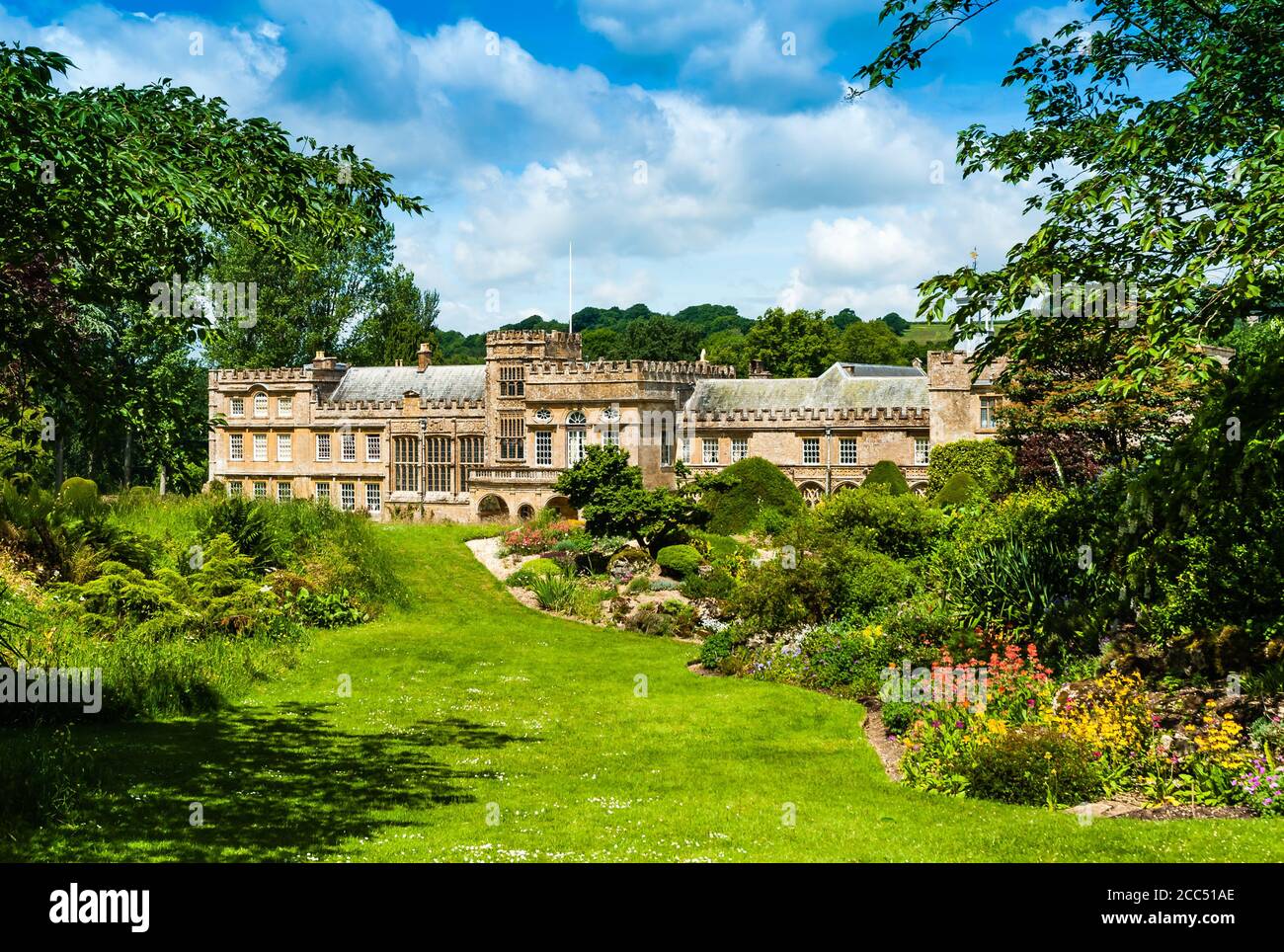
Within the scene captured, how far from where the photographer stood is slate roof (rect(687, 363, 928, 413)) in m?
51.0

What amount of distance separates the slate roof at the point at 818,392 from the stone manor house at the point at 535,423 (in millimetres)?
78

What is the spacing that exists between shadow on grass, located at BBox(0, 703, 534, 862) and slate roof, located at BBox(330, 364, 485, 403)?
3890cm

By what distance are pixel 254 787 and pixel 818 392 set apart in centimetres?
4297

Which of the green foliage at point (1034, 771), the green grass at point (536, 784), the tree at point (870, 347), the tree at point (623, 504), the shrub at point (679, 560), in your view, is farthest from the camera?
the tree at point (870, 347)

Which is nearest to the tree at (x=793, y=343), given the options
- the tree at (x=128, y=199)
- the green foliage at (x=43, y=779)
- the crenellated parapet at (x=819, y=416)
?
the crenellated parapet at (x=819, y=416)

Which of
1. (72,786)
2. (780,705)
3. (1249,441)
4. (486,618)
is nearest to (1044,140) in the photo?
(1249,441)

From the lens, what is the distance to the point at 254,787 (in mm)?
11891

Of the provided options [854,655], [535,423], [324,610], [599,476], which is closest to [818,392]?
[535,423]

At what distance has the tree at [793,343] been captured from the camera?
71312 mm

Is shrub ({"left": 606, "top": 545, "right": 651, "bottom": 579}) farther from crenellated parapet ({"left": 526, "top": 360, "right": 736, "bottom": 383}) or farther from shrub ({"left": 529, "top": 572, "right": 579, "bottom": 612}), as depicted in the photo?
crenellated parapet ({"left": 526, "top": 360, "right": 736, "bottom": 383})

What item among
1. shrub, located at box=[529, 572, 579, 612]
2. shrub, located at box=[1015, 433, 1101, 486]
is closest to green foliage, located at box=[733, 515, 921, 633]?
shrub, located at box=[529, 572, 579, 612]

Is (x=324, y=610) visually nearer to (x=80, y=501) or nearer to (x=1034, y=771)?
(x=80, y=501)

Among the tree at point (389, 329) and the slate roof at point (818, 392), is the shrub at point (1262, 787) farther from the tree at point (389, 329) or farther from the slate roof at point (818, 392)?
the tree at point (389, 329)

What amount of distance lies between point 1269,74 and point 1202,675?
6628 mm
